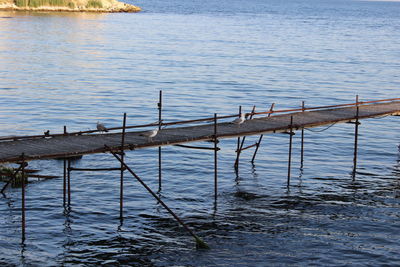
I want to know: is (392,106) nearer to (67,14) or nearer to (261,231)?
(261,231)

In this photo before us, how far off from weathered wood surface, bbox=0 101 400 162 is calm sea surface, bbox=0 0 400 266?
325 centimetres

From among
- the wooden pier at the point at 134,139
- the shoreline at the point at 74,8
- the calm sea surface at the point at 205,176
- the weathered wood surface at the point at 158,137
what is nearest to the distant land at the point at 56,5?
the shoreline at the point at 74,8

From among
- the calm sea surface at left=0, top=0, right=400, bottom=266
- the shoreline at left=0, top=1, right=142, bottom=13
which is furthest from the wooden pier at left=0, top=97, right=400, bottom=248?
the shoreline at left=0, top=1, right=142, bottom=13

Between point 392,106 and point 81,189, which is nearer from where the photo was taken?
point 81,189

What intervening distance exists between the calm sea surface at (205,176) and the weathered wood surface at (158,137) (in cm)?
325

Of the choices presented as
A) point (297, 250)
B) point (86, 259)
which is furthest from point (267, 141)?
point (86, 259)

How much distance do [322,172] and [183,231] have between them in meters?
11.9

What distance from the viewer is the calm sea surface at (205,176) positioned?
2394cm

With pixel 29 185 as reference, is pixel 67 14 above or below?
above

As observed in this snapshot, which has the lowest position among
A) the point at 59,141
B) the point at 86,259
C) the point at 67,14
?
the point at 86,259

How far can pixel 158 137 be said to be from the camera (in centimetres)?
2672

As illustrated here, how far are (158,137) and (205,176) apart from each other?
749 cm

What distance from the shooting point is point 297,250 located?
2405 cm

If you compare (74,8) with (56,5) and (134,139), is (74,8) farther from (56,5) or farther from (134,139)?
(134,139)
